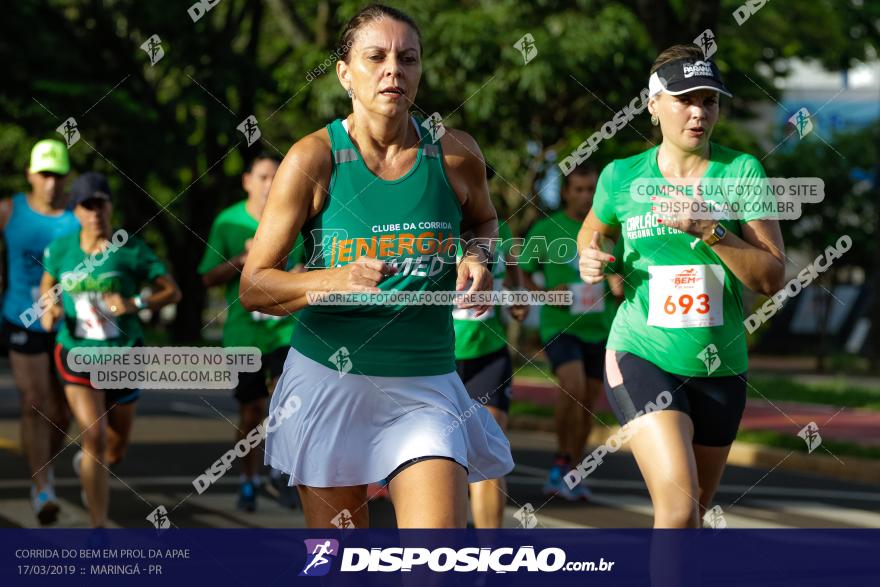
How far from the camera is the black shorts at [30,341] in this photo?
9.04 meters

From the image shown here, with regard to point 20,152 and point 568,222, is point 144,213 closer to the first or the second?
point 20,152

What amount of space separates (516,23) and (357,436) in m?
20.7

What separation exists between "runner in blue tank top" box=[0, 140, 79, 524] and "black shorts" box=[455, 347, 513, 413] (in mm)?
2550

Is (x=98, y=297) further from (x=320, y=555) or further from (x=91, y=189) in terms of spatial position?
(x=320, y=555)

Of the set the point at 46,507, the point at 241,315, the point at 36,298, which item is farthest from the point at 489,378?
the point at 36,298

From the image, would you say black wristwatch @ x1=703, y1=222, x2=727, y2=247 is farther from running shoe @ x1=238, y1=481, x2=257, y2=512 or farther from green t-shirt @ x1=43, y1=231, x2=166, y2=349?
running shoe @ x1=238, y1=481, x2=257, y2=512

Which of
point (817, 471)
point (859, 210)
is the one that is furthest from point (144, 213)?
point (817, 471)

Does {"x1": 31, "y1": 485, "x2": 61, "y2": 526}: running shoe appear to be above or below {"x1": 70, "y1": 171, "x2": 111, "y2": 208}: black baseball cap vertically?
below

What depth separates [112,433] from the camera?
336 inches

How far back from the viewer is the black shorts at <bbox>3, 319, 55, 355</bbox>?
9039mm

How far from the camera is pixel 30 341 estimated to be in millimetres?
9039

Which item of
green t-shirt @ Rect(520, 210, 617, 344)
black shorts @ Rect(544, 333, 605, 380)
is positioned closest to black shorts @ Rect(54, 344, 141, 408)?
green t-shirt @ Rect(520, 210, 617, 344)

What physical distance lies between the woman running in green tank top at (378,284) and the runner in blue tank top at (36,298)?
5015 millimetres

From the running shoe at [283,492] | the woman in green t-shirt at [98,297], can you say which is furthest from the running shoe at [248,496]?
the woman in green t-shirt at [98,297]
